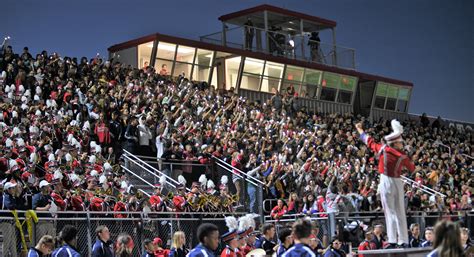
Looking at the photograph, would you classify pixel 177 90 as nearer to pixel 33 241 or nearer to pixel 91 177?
pixel 91 177

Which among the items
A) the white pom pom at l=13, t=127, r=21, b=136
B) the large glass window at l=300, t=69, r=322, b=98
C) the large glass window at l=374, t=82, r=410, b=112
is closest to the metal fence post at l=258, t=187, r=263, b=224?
the white pom pom at l=13, t=127, r=21, b=136

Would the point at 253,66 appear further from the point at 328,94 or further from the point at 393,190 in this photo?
the point at 393,190

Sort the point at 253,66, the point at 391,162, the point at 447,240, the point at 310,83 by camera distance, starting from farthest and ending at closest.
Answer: the point at 310,83
the point at 253,66
the point at 391,162
the point at 447,240

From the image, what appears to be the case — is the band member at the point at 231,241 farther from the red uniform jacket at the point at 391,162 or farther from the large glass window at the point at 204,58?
the large glass window at the point at 204,58

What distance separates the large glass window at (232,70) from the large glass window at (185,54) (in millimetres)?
2324

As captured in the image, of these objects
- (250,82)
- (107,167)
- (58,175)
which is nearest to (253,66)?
(250,82)

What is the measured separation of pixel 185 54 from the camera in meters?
36.9

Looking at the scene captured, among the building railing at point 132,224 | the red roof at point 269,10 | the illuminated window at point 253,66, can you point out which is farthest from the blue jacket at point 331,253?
the red roof at point 269,10

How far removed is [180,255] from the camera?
1409cm

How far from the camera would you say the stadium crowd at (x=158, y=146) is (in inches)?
739

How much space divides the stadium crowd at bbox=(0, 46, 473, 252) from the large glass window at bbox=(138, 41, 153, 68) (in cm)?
118

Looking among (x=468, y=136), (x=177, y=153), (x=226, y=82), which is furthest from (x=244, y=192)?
(x=468, y=136)

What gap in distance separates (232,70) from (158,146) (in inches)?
612

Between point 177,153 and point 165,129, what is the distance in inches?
34.3
